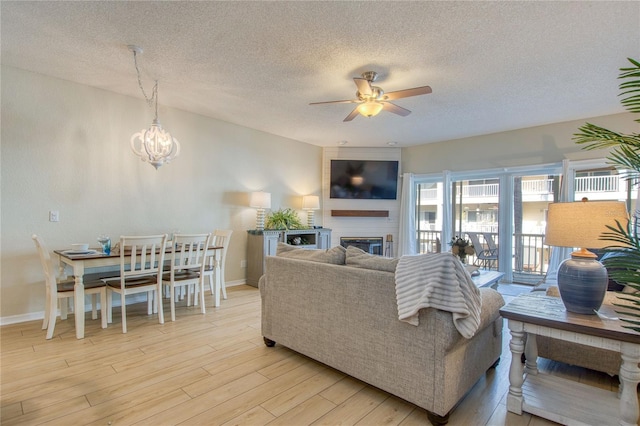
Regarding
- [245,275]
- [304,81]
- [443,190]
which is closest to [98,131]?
[304,81]

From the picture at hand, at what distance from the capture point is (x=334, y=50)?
112 inches

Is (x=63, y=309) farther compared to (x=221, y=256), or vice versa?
(x=221, y=256)

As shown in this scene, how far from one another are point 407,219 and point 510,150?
7.09 feet

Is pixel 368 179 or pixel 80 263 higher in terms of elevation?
pixel 368 179

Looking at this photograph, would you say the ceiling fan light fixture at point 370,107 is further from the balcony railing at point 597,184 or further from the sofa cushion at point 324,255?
the balcony railing at point 597,184

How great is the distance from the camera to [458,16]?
236cm

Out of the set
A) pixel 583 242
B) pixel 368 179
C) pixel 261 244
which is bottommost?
pixel 261 244

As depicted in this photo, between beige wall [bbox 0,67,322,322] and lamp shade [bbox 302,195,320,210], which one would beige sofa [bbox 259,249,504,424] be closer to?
beige wall [bbox 0,67,322,322]

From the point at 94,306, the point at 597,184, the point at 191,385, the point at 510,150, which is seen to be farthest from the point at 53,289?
the point at 597,184

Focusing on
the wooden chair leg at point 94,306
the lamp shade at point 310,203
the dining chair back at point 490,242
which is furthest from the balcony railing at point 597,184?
the wooden chair leg at point 94,306

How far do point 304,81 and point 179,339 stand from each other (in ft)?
9.44

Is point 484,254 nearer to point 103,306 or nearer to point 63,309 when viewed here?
point 103,306

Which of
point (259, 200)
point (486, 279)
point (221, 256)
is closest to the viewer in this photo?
point (486, 279)

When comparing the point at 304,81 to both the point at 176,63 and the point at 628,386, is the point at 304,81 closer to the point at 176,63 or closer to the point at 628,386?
the point at 176,63
